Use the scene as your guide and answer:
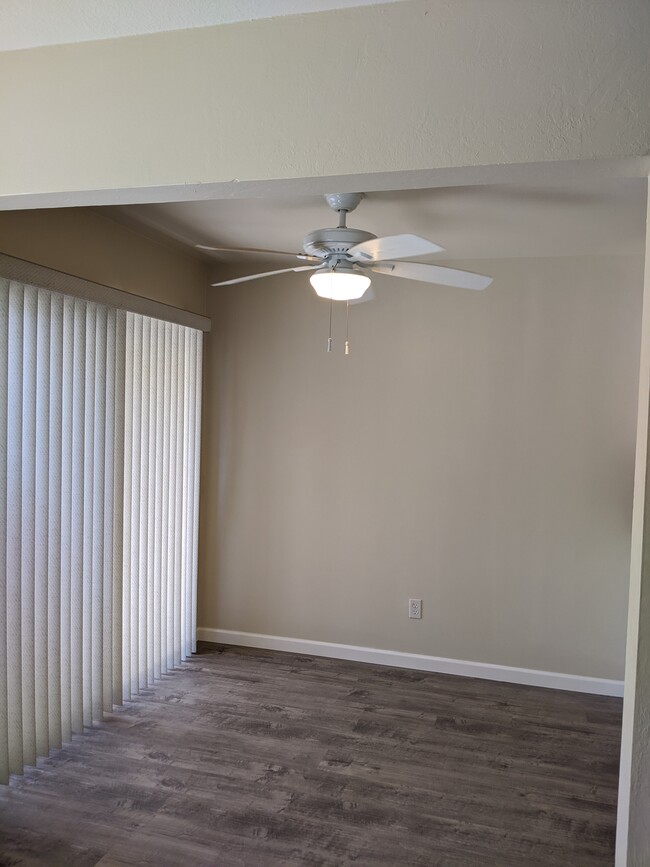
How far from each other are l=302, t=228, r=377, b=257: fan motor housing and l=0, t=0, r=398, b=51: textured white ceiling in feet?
3.44

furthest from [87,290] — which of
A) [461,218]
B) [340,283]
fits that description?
[461,218]

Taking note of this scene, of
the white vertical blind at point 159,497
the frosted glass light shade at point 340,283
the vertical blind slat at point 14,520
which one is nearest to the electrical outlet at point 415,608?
the white vertical blind at point 159,497

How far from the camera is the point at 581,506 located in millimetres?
3834

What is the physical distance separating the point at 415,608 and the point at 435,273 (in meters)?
2.23

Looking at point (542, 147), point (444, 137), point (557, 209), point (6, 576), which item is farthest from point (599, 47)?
point (6, 576)

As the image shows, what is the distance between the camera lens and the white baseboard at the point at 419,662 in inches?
151

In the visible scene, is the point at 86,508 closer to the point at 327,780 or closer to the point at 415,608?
the point at 327,780

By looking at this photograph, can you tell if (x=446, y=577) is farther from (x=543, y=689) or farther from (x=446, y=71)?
(x=446, y=71)

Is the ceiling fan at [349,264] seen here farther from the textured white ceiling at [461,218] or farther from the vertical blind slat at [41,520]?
the vertical blind slat at [41,520]

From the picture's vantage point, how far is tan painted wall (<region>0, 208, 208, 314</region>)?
2.73 metres

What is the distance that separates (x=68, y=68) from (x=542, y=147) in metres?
1.25

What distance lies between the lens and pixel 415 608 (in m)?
4.13

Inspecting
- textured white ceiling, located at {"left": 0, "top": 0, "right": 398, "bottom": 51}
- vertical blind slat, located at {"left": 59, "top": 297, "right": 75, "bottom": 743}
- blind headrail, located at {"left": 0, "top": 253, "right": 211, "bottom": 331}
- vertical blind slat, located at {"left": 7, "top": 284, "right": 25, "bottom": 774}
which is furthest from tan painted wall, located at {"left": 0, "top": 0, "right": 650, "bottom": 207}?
vertical blind slat, located at {"left": 59, "top": 297, "right": 75, "bottom": 743}

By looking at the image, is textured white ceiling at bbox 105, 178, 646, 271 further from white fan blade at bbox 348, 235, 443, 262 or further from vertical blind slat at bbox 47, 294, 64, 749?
vertical blind slat at bbox 47, 294, 64, 749
